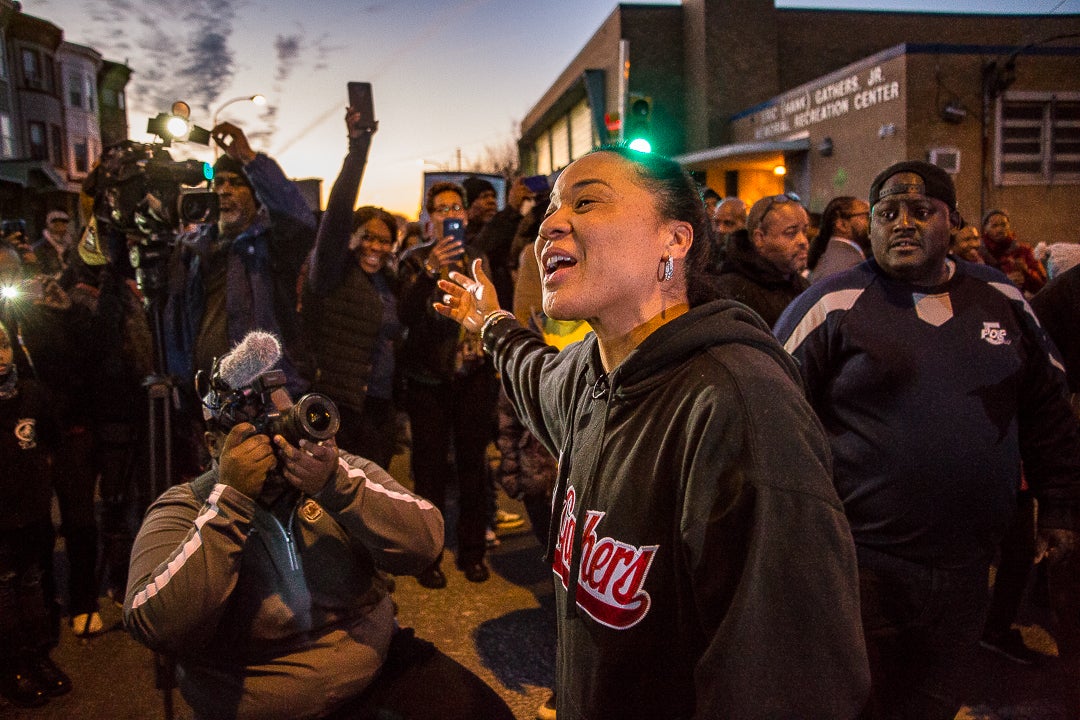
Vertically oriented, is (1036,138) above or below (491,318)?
above

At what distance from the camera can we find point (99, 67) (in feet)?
158

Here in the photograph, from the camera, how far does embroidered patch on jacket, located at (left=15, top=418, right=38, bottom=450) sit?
11.8 ft

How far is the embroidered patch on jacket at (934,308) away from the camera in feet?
8.82

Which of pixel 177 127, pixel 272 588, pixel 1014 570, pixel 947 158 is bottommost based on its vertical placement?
pixel 1014 570

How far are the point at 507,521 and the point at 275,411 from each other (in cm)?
403

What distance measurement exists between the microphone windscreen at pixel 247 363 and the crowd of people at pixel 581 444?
12 mm

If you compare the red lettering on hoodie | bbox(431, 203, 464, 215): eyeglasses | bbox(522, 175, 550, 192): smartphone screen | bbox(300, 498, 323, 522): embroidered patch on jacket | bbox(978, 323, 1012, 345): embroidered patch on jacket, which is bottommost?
bbox(300, 498, 323, 522): embroidered patch on jacket

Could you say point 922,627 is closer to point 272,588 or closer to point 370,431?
point 272,588

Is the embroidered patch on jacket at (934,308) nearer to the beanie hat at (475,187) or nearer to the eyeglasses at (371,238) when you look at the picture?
the eyeglasses at (371,238)

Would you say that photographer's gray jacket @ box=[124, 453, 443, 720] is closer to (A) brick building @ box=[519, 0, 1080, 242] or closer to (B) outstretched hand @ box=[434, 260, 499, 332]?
(B) outstretched hand @ box=[434, 260, 499, 332]

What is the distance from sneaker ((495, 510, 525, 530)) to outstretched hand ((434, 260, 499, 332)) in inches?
140

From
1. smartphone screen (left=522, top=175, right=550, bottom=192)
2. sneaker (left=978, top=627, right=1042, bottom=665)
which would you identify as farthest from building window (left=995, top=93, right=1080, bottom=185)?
sneaker (left=978, top=627, right=1042, bottom=665)

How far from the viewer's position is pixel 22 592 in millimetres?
3635

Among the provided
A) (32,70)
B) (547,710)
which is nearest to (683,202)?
(547,710)
